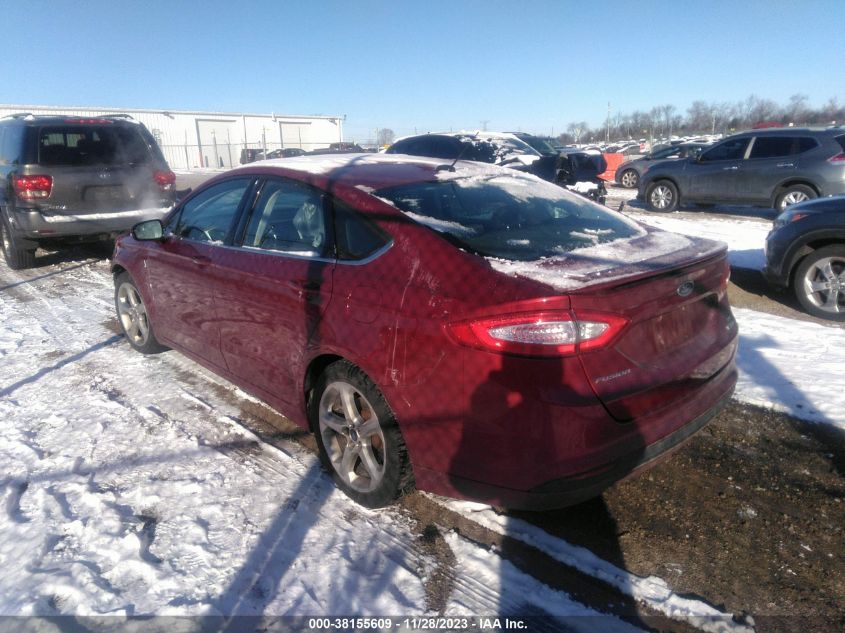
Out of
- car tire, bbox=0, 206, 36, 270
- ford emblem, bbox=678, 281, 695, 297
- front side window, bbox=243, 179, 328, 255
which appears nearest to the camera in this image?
ford emblem, bbox=678, 281, 695, 297

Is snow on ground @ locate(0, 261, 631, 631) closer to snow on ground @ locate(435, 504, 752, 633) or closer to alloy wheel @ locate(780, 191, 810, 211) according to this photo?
snow on ground @ locate(435, 504, 752, 633)

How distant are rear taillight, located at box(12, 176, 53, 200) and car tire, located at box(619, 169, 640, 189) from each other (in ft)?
46.7

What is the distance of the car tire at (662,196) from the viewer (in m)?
12.6

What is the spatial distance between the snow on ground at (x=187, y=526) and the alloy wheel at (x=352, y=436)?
0.53 ft

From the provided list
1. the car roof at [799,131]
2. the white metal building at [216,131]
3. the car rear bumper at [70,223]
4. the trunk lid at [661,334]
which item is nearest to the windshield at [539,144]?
the car roof at [799,131]

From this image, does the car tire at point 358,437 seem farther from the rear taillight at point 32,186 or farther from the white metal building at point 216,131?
the white metal building at point 216,131

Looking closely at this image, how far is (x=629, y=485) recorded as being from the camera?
10.1 feet

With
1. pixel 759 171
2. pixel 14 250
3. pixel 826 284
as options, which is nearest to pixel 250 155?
pixel 14 250

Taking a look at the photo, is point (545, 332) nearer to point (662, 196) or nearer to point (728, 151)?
point (728, 151)

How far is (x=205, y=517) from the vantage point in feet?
9.49

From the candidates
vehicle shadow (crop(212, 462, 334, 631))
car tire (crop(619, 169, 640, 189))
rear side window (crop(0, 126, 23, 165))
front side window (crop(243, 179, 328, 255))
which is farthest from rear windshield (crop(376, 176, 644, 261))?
car tire (crop(619, 169, 640, 189))

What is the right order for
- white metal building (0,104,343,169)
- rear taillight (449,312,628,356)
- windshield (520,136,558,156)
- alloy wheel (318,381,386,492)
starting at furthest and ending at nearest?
white metal building (0,104,343,169), windshield (520,136,558,156), alloy wheel (318,381,386,492), rear taillight (449,312,628,356)

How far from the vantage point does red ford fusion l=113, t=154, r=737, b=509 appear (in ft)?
7.32

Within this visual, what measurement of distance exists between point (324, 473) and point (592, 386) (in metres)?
1.66
